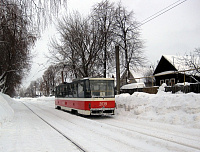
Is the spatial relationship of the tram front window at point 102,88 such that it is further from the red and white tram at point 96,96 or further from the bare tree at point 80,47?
the bare tree at point 80,47

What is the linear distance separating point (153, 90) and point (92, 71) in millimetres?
11083

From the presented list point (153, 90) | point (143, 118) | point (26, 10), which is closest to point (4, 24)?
point (26, 10)

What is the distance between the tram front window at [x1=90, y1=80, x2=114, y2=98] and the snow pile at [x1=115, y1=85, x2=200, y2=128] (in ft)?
5.51

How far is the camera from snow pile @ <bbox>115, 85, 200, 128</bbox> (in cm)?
1058

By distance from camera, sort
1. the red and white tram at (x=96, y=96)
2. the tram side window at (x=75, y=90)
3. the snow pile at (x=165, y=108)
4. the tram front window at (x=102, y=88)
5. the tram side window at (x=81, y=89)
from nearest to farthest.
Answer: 1. the snow pile at (x=165, y=108)
2. the red and white tram at (x=96, y=96)
3. the tram front window at (x=102, y=88)
4. the tram side window at (x=81, y=89)
5. the tram side window at (x=75, y=90)

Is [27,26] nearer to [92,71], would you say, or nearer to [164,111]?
[164,111]

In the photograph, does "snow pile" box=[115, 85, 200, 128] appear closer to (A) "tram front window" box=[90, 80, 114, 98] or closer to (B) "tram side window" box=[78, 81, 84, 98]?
(A) "tram front window" box=[90, 80, 114, 98]

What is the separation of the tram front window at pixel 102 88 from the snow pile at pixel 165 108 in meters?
1.68

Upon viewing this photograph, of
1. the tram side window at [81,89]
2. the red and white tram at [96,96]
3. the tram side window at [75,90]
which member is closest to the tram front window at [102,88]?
the red and white tram at [96,96]

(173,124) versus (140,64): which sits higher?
(140,64)

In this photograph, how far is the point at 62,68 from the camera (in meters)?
28.6

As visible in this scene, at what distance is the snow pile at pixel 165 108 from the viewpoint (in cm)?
1058

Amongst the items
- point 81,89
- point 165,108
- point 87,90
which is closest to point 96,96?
point 87,90

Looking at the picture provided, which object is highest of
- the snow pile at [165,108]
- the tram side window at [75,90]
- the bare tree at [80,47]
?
the bare tree at [80,47]
